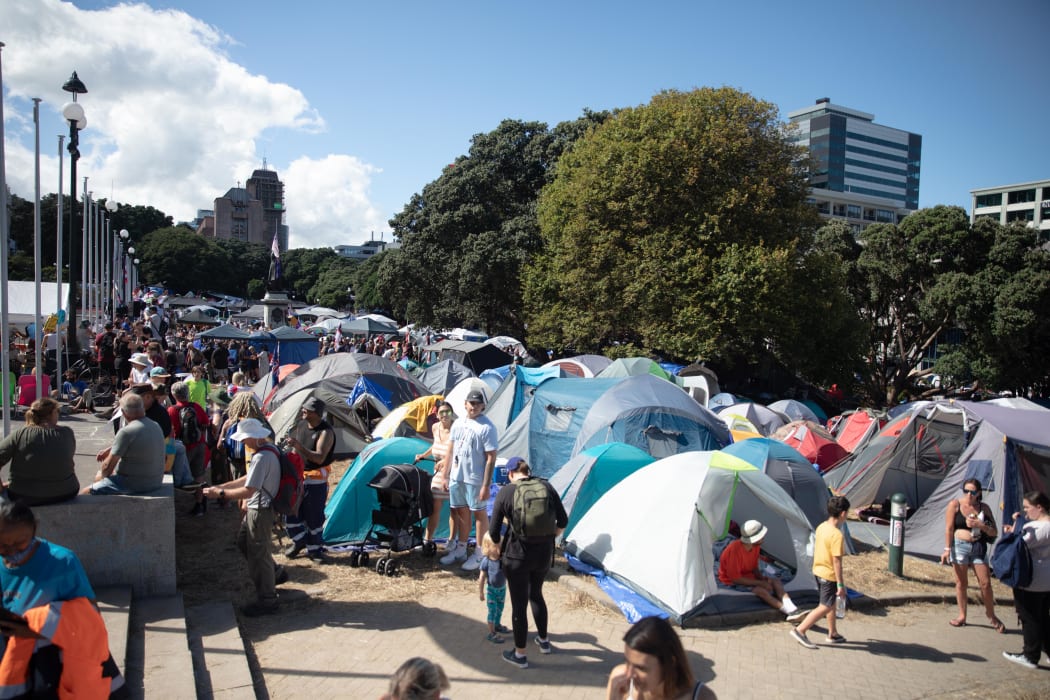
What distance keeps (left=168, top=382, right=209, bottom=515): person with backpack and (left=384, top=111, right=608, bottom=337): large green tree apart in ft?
73.3

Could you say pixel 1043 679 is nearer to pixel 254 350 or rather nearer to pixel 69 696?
pixel 69 696

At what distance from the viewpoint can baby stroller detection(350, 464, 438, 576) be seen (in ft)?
23.3

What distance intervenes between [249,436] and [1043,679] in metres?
6.92

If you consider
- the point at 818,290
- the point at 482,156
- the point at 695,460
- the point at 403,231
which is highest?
the point at 482,156

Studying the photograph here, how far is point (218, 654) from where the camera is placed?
5.04m

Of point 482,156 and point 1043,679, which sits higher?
point 482,156

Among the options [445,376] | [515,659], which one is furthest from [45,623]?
[445,376]

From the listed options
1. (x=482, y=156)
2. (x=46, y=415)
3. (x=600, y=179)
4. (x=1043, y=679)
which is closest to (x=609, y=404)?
(x=1043, y=679)

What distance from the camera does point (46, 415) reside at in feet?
16.7

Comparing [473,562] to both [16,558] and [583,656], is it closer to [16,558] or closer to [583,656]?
[583,656]

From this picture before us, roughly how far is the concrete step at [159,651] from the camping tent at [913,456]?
998 cm

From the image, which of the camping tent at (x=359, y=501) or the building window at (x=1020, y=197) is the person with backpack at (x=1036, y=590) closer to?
the camping tent at (x=359, y=501)

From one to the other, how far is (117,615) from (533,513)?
307cm

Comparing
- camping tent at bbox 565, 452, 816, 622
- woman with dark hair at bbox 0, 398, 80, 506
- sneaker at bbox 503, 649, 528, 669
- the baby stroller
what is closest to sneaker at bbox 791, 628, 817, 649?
camping tent at bbox 565, 452, 816, 622
